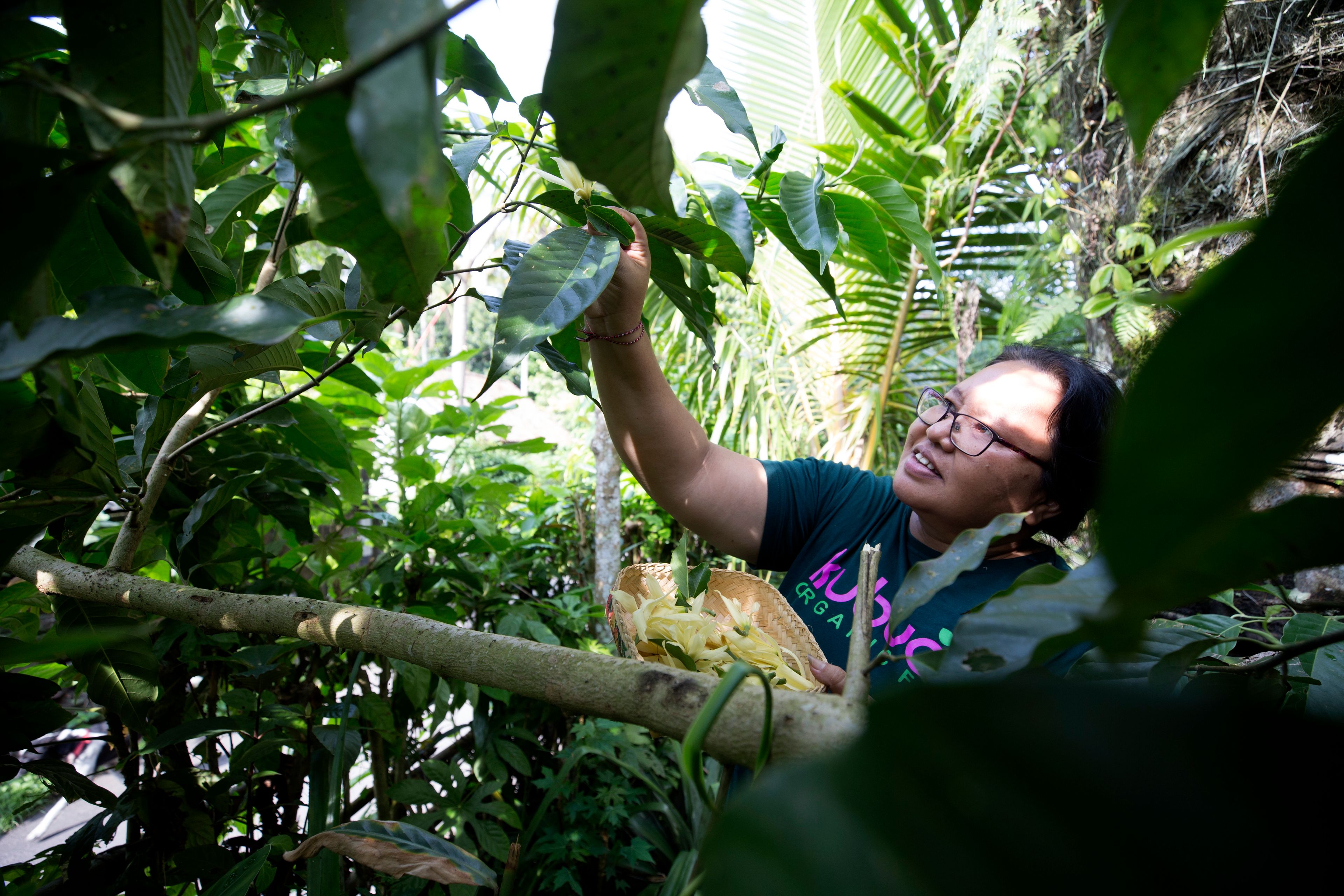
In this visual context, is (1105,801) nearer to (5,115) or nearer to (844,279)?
(5,115)

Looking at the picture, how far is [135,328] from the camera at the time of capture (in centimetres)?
23

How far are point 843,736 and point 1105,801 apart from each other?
12 centimetres

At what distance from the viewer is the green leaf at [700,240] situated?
566 mm

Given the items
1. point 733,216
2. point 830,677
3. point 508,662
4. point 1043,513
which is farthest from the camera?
point 1043,513

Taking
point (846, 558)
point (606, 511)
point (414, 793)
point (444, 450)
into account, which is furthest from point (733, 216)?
point (606, 511)

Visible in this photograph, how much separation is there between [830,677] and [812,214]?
43 cm

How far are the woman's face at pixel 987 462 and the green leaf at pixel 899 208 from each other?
1.00ft

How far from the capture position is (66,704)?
158 cm

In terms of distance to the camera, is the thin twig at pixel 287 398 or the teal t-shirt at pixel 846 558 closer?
the thin twig at pixel 287 398

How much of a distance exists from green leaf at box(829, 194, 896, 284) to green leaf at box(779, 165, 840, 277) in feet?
0.21

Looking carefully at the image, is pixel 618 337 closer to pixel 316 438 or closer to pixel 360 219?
pixel 316 438

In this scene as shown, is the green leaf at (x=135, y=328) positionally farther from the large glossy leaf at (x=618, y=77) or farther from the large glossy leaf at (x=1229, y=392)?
the large glossy leaf at (x=1229, y=392)

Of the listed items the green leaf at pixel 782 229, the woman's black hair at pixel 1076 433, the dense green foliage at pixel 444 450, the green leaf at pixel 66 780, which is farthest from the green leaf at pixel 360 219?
the woman's black hair at pixel 1076 433

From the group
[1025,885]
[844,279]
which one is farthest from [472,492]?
[844,279]
